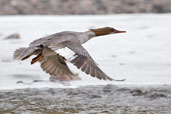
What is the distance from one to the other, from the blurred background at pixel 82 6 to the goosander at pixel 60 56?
20.0ft

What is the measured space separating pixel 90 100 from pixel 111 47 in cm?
291

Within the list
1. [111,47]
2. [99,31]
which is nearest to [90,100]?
[99,31]

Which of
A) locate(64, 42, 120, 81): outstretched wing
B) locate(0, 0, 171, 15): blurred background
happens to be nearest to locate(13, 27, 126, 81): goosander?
locate(64, 42, 120, 81): outstretched wing

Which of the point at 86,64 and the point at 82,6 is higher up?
the point at 82,6

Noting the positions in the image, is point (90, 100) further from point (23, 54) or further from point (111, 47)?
point (111, 47)

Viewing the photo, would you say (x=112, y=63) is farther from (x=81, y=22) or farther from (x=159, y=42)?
(x=81, y=22)

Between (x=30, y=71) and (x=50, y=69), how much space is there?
0.91m

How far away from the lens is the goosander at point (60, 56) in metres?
4.61

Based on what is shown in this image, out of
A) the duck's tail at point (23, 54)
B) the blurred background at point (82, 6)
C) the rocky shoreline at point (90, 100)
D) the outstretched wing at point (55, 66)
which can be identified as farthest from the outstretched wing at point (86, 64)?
the blurred background at point (82, 6)

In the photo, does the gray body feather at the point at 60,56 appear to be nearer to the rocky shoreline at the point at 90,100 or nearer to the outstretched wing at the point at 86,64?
the outstretched wing at the point at 86,64

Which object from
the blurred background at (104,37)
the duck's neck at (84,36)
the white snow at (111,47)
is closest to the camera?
the duck's neck at (84,36)

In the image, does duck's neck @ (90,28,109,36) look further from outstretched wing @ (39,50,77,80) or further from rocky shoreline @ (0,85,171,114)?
rocky shoreline @ (0,85,171,114)

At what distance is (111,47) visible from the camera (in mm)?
8320

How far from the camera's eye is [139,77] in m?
6.55
